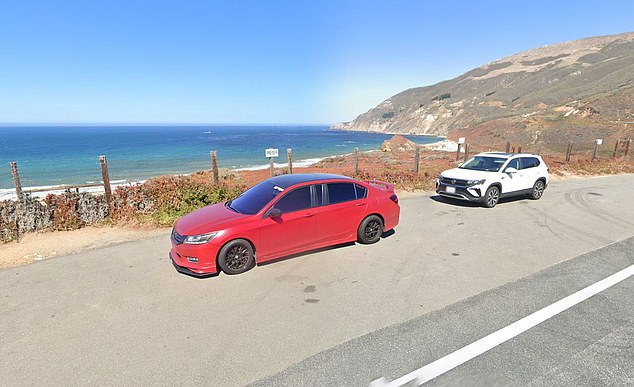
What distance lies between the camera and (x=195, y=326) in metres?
3.83

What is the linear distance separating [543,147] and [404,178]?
24.2 metres

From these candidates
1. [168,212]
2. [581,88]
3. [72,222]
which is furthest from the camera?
[581,88]

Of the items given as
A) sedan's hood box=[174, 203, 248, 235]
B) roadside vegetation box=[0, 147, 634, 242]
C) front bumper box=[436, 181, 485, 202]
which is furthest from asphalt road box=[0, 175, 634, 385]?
front bumper box=[436, 181, 485, 202]

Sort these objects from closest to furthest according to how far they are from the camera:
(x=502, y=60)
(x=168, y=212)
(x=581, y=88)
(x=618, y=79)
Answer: (x=168, y=212) → (x=618, y=79) → (x=581, y=88) → (x=502, y=60)

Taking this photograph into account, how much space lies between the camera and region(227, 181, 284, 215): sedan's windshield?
5539mm

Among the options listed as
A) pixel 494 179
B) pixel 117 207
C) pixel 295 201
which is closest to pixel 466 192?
pixel 494 179

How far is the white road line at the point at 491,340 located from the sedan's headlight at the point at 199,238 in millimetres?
3166

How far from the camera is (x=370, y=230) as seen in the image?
652 cm

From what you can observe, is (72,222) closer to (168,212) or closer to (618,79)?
(168,212)

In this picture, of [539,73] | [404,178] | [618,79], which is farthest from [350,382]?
[539,73]

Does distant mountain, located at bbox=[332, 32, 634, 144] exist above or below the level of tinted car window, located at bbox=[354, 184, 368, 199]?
above

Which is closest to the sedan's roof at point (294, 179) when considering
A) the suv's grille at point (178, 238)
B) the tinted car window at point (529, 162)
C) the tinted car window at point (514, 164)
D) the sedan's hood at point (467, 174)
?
the suv's grille at point (178, 238)

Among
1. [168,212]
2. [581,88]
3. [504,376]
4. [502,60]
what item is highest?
[502,60]

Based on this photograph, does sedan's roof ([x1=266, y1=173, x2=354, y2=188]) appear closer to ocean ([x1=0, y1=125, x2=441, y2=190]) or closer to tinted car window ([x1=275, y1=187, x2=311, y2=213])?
tinted car window ([x1=275, y1=187, x2=311, y2=213])
